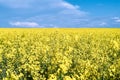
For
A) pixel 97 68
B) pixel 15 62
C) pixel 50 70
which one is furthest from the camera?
pixel 15 62

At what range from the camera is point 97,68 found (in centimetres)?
828

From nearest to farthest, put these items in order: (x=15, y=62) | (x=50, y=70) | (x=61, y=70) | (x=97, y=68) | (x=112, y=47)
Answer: (x=61, y=70)
(x=97, y=68)
(x=50, y=70)
(x=15, y=62)
(x=112, y=47)

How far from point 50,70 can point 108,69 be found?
5.88 feet

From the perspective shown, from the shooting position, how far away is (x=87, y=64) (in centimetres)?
801

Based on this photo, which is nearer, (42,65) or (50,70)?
(50,70)

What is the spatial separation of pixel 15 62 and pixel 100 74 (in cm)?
276

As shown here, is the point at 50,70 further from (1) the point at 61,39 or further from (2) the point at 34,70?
(1) the point at 61,39

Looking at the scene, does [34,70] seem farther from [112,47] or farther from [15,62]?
[112,47]

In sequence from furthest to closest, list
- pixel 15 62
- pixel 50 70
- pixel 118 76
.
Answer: pixel 15 62 → pixel 50 70 → pixel 118 76

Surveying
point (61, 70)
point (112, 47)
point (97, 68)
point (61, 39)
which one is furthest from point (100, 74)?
point (61, 39)

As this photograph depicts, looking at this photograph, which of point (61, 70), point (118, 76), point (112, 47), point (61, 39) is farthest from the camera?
point (61, 39)

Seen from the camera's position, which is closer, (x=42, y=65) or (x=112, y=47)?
(x=42, y=65)

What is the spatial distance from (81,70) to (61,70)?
2.85ft

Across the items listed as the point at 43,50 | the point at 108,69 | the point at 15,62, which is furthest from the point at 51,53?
the point at 108,69
